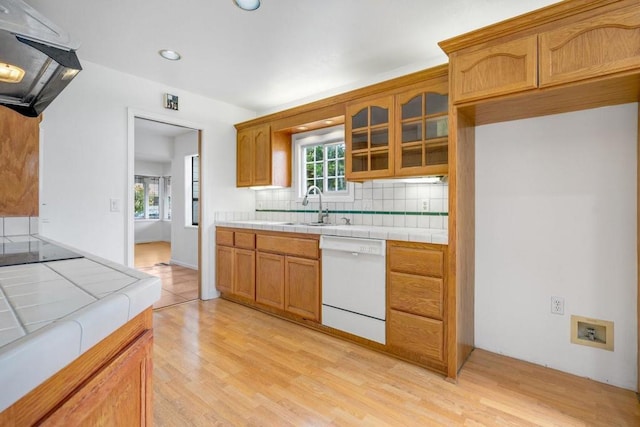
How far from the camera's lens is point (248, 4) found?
76.9 inches

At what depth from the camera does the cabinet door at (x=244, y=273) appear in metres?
3.30

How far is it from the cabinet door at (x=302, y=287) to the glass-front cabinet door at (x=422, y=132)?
3.69ft

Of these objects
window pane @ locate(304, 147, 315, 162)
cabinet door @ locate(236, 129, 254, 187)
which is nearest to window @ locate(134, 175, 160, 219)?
cabinet door @ locate(236, 129, 254, 187)

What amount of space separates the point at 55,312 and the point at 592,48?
2.31 metres

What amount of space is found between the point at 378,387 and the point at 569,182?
5.96 ft

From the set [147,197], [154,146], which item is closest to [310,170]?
[154,146]

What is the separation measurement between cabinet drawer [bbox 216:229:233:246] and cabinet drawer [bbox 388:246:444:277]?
200cm

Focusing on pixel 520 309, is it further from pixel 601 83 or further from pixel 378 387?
pixel 601 83

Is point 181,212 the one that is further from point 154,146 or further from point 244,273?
point 244,273

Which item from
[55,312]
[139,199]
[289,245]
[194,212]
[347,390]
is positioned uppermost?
[139,199]

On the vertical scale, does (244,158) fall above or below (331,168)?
above

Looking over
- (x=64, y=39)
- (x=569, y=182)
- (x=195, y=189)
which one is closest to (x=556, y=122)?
(x=569, y=182)

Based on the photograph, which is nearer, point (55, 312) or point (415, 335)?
point (55, 312)

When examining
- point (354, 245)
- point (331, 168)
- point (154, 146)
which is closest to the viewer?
point (354, 245)
